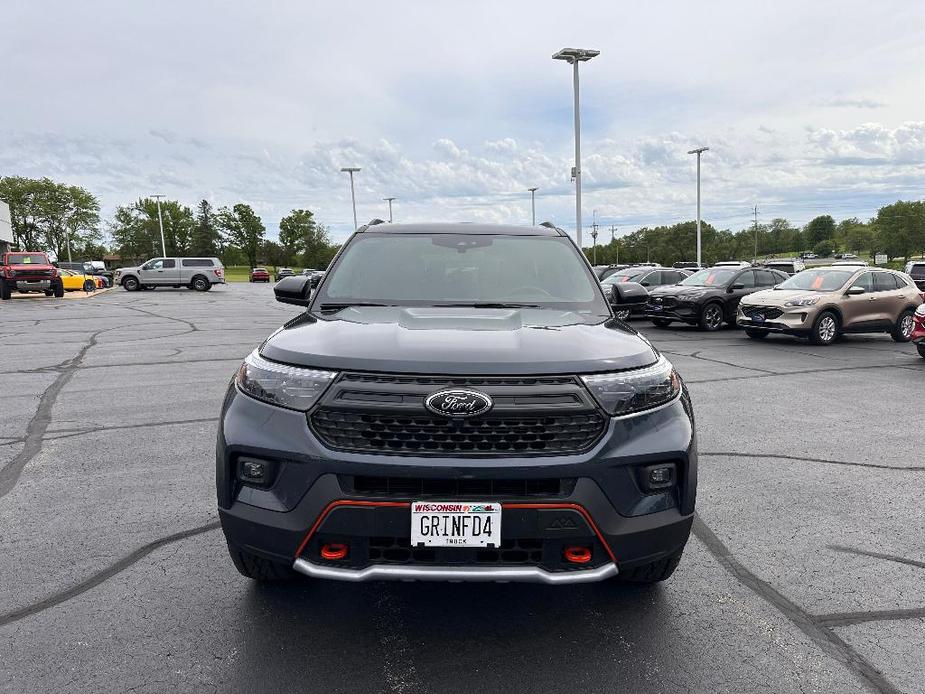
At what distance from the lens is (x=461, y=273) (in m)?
4.01

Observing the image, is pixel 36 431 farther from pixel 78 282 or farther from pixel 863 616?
pixel 78 282

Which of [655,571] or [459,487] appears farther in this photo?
[655,571]

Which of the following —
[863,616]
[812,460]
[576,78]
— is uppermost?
[576,78]

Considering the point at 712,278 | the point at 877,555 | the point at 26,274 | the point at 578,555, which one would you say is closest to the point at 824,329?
the point at 712,278

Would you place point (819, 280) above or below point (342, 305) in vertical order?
below

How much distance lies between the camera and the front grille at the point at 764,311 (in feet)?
44.8

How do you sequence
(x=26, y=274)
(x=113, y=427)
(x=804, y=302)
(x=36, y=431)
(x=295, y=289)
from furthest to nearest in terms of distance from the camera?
(x=26, y=274) < (x=804, y=302) < (x=113, y=427) < (x=36, y=431) < (x=295, y=289)

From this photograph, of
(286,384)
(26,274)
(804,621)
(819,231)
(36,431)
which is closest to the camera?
(286,384)

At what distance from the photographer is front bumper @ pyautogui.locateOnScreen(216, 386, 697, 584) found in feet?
7.92

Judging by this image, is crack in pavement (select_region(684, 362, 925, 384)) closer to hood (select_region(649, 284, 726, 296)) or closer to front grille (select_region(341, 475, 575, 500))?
hood (select_region(649, 284, 726, 296))

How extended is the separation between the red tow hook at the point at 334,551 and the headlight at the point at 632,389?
42.8 inches

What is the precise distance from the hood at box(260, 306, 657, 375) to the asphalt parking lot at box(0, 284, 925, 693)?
1135mm

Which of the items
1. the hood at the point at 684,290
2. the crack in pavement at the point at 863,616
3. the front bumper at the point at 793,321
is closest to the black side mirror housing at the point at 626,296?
the crack in pavement at the point at 863,616

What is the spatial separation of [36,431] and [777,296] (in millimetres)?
13056
